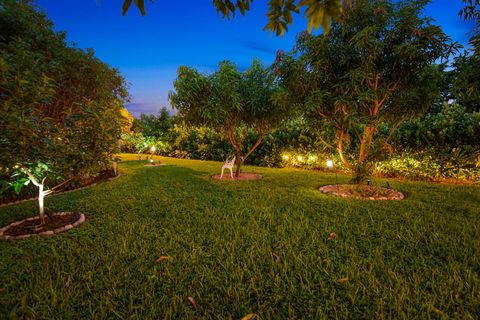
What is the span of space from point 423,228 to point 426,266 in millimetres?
1467

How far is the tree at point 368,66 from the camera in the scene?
17.7ft

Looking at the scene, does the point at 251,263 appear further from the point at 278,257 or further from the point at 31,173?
the point at 31,173

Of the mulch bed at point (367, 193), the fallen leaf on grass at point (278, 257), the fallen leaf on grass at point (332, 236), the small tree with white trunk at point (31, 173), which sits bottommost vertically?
the fallen leaf on grass at point (278, 257)

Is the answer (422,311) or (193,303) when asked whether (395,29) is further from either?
(193,303)

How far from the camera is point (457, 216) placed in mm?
4605

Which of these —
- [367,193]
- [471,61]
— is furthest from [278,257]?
[471,61]

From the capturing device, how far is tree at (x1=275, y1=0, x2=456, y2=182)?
539 cm

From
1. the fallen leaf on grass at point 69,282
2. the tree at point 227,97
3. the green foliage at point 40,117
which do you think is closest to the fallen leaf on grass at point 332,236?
the fallen leaf on grass at point 69,282

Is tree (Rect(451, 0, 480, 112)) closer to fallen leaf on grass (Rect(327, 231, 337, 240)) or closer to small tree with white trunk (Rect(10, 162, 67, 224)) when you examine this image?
fallen leaf on grass (Rect(327, 231, 337, 240))

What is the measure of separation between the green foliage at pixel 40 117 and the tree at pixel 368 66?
15.0ft

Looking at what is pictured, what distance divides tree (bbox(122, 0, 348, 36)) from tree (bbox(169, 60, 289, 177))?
4.74m

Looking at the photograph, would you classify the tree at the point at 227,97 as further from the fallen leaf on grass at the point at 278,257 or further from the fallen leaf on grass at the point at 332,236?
the fallen leaf on grass at the point at 278,257

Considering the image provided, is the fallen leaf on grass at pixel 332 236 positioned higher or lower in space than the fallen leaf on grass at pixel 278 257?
higher

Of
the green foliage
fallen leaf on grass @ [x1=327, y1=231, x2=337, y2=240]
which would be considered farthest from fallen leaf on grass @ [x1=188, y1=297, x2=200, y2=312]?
the green foliage
